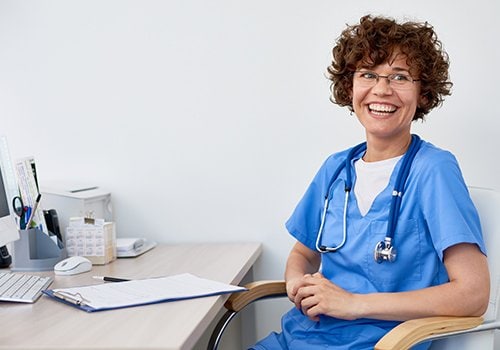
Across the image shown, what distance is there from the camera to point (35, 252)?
2266 mm

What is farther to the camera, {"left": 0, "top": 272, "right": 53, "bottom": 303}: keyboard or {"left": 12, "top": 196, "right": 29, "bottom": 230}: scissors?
{"left": 12, "top": 196, "right": 29, "bottom": 230}: scissors

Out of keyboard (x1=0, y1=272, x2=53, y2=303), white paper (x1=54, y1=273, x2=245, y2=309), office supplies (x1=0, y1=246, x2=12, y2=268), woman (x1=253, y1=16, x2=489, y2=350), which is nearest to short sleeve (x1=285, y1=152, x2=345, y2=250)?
woman (x1=253, y1=16, x2=489, y2=350)

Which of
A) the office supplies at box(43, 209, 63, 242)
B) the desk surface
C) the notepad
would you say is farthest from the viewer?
the office supplies at box(43, 209, 63, 242)

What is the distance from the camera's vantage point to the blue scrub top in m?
1.78

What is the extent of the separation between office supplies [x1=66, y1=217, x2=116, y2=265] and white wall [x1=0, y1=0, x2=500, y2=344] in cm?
33

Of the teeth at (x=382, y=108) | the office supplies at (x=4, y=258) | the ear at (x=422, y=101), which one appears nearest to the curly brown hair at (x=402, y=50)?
the ear at (x=422, y=101)

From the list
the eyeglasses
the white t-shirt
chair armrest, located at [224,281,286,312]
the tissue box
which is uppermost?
the eyeglasses

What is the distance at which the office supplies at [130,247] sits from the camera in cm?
242

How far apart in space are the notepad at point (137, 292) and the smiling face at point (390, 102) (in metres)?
0.57

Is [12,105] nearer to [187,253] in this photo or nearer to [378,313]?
[187,253]

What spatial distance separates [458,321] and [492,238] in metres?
0.28

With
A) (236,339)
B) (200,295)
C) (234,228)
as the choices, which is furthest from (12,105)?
(200,295)

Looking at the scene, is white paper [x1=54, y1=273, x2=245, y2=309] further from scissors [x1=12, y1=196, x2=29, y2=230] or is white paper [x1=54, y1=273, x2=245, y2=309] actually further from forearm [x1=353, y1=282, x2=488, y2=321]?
scissors [x1=12, y1=196, x2=29, y2=230]

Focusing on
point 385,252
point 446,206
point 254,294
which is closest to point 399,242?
point 385,252
